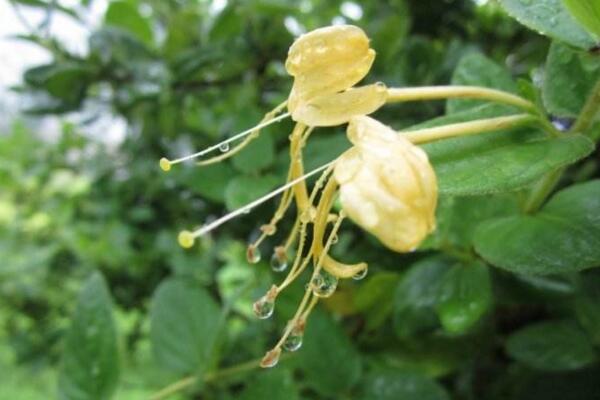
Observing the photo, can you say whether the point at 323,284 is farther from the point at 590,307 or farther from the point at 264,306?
the point at 590,307

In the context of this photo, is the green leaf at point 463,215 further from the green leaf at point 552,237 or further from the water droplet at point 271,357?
the water droplet at point 271,357

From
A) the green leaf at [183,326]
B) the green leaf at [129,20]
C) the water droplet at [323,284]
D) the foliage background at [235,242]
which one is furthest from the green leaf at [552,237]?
the green leaf at [129,20]

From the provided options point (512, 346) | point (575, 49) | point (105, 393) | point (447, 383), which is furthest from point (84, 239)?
point (575, 49)

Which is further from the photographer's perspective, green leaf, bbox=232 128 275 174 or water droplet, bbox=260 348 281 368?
green leaf, bbox=232 128 275 174

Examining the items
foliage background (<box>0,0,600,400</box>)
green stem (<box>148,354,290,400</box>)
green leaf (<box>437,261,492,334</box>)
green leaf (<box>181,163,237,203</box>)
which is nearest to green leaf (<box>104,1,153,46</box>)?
foliage background (<box>0,0,600,400</box>)

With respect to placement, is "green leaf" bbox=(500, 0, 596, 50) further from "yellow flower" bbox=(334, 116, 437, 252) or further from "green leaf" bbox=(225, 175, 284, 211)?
"green leaf" bbox=(225, 175, 284, 211)

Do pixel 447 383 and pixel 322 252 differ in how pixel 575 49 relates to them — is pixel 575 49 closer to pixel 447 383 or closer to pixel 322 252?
pixel 322 252

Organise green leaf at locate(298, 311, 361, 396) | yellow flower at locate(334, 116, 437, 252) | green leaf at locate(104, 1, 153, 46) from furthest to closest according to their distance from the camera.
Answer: green leaf at locate(104, 1, 153, 46) < green leaf at locate(298, 311, 361, 396) < yellow flower at locate(334, 116, 437, 252)

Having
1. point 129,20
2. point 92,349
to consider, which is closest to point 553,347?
point 92,349
